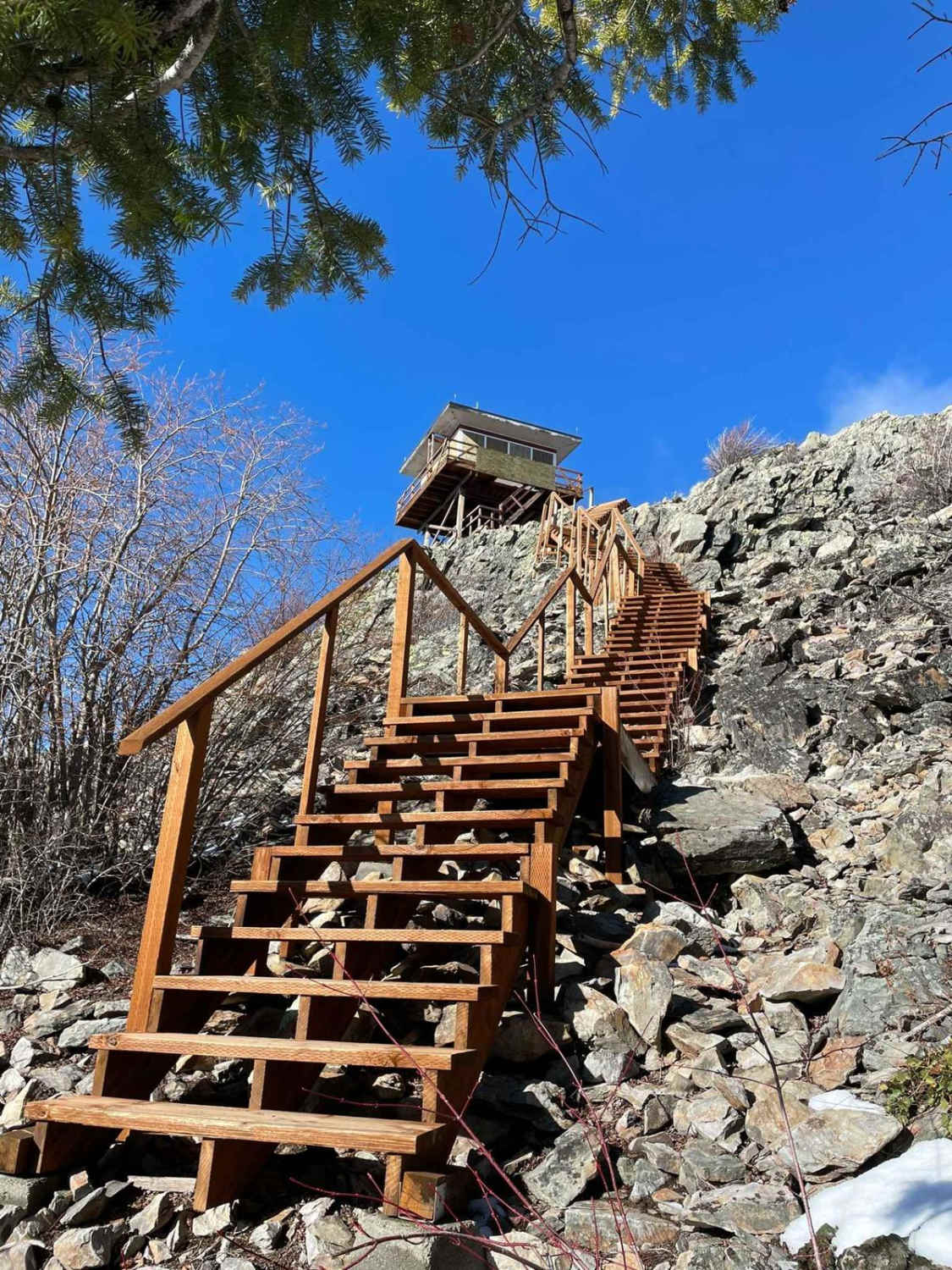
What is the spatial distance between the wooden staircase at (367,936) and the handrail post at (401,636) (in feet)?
0.06

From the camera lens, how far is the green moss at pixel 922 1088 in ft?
8.22

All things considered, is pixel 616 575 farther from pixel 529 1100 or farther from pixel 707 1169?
pixel 707 1169

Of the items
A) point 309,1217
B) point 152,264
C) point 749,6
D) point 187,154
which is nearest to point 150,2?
point 187,154

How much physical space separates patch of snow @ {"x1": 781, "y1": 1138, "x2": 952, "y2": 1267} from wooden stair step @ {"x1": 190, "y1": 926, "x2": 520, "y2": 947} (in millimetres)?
1263

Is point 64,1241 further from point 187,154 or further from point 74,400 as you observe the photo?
point 187,154

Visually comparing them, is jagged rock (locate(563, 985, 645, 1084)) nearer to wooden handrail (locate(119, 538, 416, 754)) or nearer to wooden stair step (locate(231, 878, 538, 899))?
wooden stair step (locate(231, 878, 538, 899))

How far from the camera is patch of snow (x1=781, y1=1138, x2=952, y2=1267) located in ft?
6.36

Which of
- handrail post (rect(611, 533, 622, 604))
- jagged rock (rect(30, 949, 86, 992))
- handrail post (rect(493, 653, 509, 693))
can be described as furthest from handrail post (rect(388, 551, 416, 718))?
handrail post (rect(611, 533, 622, 604))

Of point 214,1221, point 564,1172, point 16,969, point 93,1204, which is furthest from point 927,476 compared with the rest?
point 93,1204

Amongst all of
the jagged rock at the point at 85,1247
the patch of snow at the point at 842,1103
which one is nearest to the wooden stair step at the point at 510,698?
the patch of snow at the point at 842,1103

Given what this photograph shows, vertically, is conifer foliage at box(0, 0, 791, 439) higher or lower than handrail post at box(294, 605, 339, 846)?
higher

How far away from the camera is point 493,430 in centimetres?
2750

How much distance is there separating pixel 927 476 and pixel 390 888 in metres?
11.6

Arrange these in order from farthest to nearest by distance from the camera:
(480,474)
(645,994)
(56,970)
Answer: (480,474), (56,970), (645,994)
